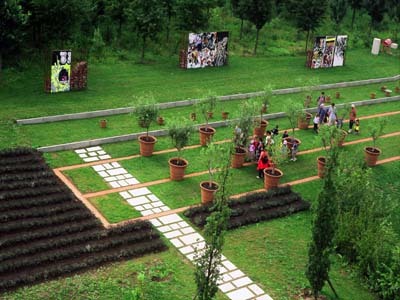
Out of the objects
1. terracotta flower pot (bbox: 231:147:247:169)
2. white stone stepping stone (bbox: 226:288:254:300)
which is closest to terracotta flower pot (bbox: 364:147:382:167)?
terracotta flower pot (bbox: 231:147:247:169)

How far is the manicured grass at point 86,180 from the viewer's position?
21.1m

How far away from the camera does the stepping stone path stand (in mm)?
16562

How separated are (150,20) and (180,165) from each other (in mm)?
14006

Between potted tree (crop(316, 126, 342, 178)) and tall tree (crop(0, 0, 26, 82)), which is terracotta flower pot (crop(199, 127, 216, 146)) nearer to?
potted tree (crop(316, 126, 342, 178))

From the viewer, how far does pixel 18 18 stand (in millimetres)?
27516

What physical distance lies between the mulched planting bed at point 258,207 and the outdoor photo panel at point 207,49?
14.8 meters

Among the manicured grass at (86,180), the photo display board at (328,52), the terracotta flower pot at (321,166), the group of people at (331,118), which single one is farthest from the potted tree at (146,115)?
the photo display board at (328,52)

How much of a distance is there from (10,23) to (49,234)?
44.7 feet

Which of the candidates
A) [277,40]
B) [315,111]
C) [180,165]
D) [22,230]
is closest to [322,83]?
[315,111]

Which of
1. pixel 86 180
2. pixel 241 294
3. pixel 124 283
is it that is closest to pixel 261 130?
pixel 86 180

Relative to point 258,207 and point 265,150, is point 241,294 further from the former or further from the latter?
point 265,150

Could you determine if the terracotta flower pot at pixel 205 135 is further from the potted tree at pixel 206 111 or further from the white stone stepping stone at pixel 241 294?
the white stone stepping stone at pixel 241 294

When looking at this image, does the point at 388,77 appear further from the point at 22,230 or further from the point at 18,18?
the point at 22,230

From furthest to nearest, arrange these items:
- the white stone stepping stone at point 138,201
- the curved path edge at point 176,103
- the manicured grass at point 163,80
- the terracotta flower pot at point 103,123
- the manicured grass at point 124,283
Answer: the manicured grass at point 163,80, the terracotta flower pot at point 103,123, the curved path edge at point 176,103, the white stone stepping stone at point 138,201, the manicured grass at point 124,283
